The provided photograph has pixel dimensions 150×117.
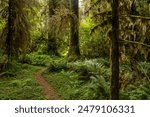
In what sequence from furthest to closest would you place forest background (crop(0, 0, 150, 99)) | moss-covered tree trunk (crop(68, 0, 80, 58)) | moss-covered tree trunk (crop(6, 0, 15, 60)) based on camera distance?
moss-covered tree trunk (crop(68, 0, 80, 58)) → moss-covered tree trunk (crop(6, 0, 15, 60)) → forest background (crop(0, 0, 150, 99))

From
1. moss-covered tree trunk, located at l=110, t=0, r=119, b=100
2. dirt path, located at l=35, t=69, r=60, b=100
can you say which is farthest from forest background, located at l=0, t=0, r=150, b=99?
dirt path, located at l=35, t=69, r=60, b=100

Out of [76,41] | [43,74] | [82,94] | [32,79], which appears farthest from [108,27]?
[76,41]

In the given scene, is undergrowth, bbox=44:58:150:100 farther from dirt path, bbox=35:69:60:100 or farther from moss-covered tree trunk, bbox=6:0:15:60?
moss-covered tree trunk, bbox=6:0:15:60

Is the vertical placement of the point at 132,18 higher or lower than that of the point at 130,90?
higher

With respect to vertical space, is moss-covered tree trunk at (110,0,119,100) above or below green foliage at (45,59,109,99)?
above

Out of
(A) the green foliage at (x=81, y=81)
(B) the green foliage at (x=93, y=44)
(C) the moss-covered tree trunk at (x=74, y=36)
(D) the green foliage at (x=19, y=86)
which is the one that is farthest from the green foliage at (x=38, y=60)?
(A) the green foliage at (x=81, y=81)

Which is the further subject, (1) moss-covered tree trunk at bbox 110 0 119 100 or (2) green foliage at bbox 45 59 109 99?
(2) green foliage at bbox 45 59 109 99

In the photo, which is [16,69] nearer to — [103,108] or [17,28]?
[17,28]

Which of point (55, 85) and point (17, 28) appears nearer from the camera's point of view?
point (55, 85)

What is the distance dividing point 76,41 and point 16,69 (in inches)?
238

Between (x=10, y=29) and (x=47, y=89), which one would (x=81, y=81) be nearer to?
(x=47, y=89)

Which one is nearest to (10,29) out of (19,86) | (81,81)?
(19,86)

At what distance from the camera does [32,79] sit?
1548 centimetres

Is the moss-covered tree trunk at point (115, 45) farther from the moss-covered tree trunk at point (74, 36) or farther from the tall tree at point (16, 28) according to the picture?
the moss-covered tree trunk at point (74, 36)
